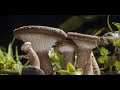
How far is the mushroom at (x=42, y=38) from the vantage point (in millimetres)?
995

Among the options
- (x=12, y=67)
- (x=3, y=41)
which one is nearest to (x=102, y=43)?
(x=12, y=67)

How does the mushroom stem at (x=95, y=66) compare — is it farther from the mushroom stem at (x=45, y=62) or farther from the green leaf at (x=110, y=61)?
the mushroom stem at (x=45, y=62)

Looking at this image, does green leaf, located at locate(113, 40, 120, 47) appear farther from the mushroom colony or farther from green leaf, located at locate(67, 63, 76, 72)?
green leaf, located at locate(67, 63, 76, 72)

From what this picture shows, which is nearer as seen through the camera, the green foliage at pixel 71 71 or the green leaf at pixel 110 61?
the green foliage at pixel 71 71

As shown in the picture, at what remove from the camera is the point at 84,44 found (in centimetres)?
106

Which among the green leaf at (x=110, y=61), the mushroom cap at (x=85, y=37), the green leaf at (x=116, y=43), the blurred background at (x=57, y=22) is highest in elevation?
the blurred background at (x=57, y=22)

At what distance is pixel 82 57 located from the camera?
1098 millimetres

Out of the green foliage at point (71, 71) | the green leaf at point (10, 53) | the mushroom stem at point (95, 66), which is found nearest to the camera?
the green foliage at point (71, 71)

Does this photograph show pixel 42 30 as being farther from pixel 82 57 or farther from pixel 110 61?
pixel 110 61

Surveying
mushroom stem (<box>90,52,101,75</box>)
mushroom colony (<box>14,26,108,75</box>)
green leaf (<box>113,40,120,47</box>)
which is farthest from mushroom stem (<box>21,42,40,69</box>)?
green leaf (<box>113,40,120,47</box>)

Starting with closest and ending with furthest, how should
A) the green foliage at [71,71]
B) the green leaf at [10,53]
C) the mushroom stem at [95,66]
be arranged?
the green foliage at [71,71] < the mushroom stem at [95,66] < the green leaf at [10,53]

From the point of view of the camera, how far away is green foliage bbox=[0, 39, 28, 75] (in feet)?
3.47

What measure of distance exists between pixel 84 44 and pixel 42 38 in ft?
0.54

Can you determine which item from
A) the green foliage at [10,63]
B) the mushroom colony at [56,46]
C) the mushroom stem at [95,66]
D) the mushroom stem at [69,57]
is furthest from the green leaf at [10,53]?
the mushroom stem at [95,66]
